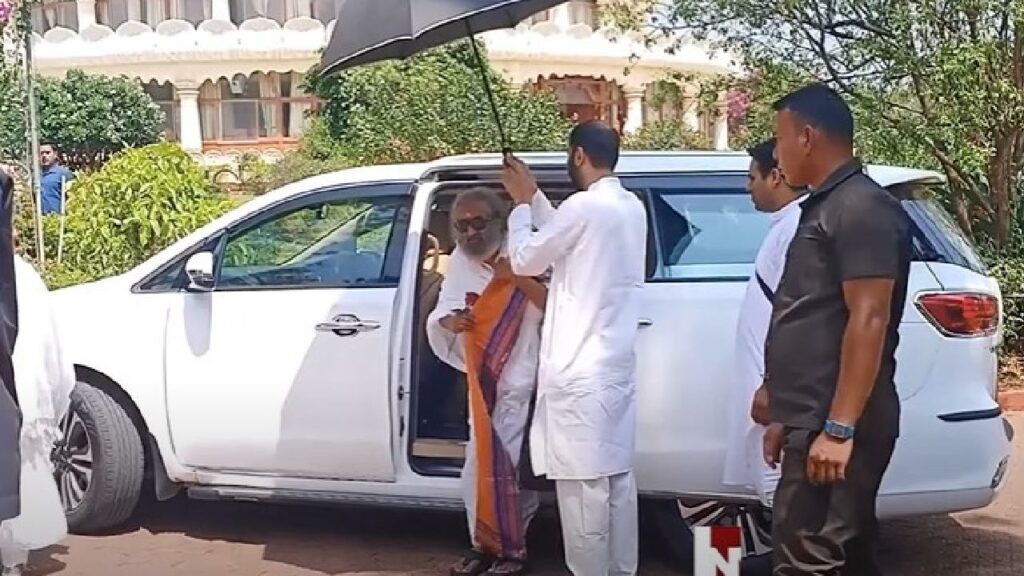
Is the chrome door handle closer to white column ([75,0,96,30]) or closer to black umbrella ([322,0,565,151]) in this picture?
black umbrella ([322,0,565,151])

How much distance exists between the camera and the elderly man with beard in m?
5.47

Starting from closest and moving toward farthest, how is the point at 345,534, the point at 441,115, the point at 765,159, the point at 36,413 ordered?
the point at 765,159 → the point at 36,413 → the point at 345,534 → the point at 441,115

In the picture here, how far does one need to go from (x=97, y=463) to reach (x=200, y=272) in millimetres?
1020

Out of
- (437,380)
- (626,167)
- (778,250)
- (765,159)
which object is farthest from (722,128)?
(778,250)

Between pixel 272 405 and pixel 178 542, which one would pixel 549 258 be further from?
pixel 178 542

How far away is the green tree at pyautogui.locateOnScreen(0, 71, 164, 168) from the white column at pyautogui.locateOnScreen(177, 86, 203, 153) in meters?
3.56

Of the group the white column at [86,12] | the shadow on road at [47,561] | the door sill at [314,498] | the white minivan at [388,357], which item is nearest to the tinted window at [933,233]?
the white minivan at [388,357]

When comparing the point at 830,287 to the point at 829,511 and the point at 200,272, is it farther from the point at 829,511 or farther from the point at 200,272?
the point at 200,272

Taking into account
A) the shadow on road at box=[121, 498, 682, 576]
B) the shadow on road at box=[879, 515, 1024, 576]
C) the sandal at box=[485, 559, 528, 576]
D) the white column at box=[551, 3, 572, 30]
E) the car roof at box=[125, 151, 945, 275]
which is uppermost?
the white column at box=[551, 3, 572, 30]

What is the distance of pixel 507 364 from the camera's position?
5.48 meters

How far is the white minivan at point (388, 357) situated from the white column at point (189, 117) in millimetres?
26145

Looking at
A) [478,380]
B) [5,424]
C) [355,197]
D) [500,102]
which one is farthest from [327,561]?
[500,102]

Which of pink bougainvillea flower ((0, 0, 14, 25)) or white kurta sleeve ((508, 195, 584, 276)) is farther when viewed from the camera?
pink bougainvillea flower ((0, 0, 14, 25))

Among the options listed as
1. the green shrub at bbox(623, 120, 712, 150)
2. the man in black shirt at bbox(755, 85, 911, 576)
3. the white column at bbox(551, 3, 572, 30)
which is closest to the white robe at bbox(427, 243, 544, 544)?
the man in black shirt at bbox(755, 85, 911, 576)
